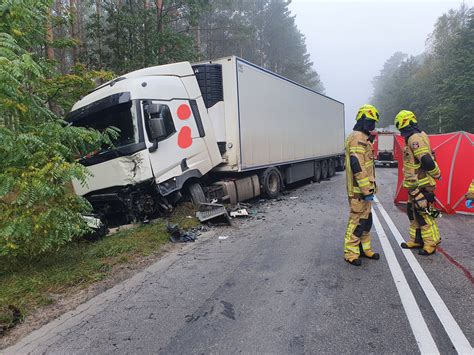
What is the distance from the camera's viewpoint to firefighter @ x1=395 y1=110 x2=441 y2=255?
4734 mm

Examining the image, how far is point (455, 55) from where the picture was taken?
104 ft

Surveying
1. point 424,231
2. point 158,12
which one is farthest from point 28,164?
point 158,12

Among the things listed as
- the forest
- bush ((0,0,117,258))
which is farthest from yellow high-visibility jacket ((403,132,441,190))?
the forest

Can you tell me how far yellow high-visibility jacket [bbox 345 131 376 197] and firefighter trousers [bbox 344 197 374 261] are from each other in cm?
17

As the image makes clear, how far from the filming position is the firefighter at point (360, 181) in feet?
14.7

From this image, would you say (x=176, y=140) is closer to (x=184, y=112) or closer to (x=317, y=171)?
(x=184, y=112)

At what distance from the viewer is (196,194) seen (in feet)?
25.5

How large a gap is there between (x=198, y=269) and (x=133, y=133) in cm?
307

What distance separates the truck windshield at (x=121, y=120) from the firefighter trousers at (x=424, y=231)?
472 centimetres

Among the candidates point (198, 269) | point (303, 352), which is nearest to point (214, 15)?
point (198, 269)

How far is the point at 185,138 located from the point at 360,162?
3987 millimetres

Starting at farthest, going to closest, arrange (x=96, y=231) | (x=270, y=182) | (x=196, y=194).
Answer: (x=270, y=182) < (x=196, y=194) < (x=96, y=231)

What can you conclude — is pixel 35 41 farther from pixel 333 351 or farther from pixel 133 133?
pixel 333 351

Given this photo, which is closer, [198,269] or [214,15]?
[198,269]
